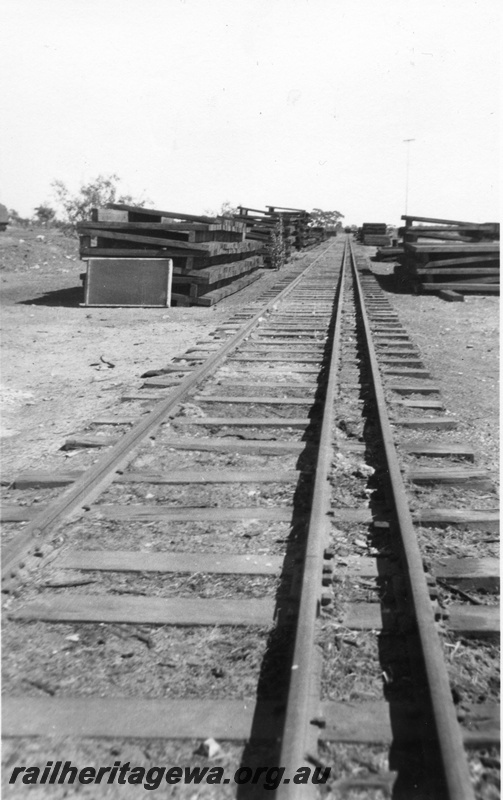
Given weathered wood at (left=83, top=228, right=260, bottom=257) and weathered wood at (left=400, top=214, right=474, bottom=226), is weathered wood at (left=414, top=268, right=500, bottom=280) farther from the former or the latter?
weathered wood at (left=83, top=228, right=260, bottom=257)

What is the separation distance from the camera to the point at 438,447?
4707 millimetres

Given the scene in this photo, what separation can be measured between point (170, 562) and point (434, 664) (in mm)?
1324

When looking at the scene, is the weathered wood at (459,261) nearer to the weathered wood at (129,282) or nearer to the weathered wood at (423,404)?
the weathered wood at (129,282)

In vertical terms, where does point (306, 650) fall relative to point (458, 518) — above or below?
below

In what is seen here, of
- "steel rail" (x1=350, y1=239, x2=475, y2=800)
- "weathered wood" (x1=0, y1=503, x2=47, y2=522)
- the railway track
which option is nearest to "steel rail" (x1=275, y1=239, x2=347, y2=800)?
the railway track

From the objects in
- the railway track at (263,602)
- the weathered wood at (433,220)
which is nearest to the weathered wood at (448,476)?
the railway track at (263,602)

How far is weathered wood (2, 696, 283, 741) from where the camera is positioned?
2109 millimetres

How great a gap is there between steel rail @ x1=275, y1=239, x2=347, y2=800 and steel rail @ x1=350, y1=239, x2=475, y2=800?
0.36m

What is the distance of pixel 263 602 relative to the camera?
2.84 m

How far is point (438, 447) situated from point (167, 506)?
196 cm

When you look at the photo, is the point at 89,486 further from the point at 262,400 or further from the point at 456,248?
the point at 456,248

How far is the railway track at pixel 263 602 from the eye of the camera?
204 centimetres

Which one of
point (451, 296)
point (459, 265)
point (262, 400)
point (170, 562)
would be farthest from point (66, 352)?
point (459, 265)

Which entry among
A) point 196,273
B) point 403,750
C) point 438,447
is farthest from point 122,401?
point 196,273
